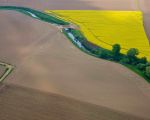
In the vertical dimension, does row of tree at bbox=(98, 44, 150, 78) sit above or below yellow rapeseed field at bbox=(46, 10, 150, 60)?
below

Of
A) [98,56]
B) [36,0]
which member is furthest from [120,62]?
[36,0]

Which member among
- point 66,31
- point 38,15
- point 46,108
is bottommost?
point 46,108

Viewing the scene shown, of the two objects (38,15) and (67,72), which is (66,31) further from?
(67,72)

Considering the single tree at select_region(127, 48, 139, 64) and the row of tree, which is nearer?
the row of tree

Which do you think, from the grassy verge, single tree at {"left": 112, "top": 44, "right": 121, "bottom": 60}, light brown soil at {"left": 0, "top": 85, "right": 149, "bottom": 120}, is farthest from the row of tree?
the grassy verge

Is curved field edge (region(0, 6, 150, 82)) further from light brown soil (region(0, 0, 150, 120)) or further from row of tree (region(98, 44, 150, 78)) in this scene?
light brown soil (region(0, 0, 150, 120))

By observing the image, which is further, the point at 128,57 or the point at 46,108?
the point at 128,57

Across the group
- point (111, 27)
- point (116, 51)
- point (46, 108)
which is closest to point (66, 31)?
point (111, 27)
